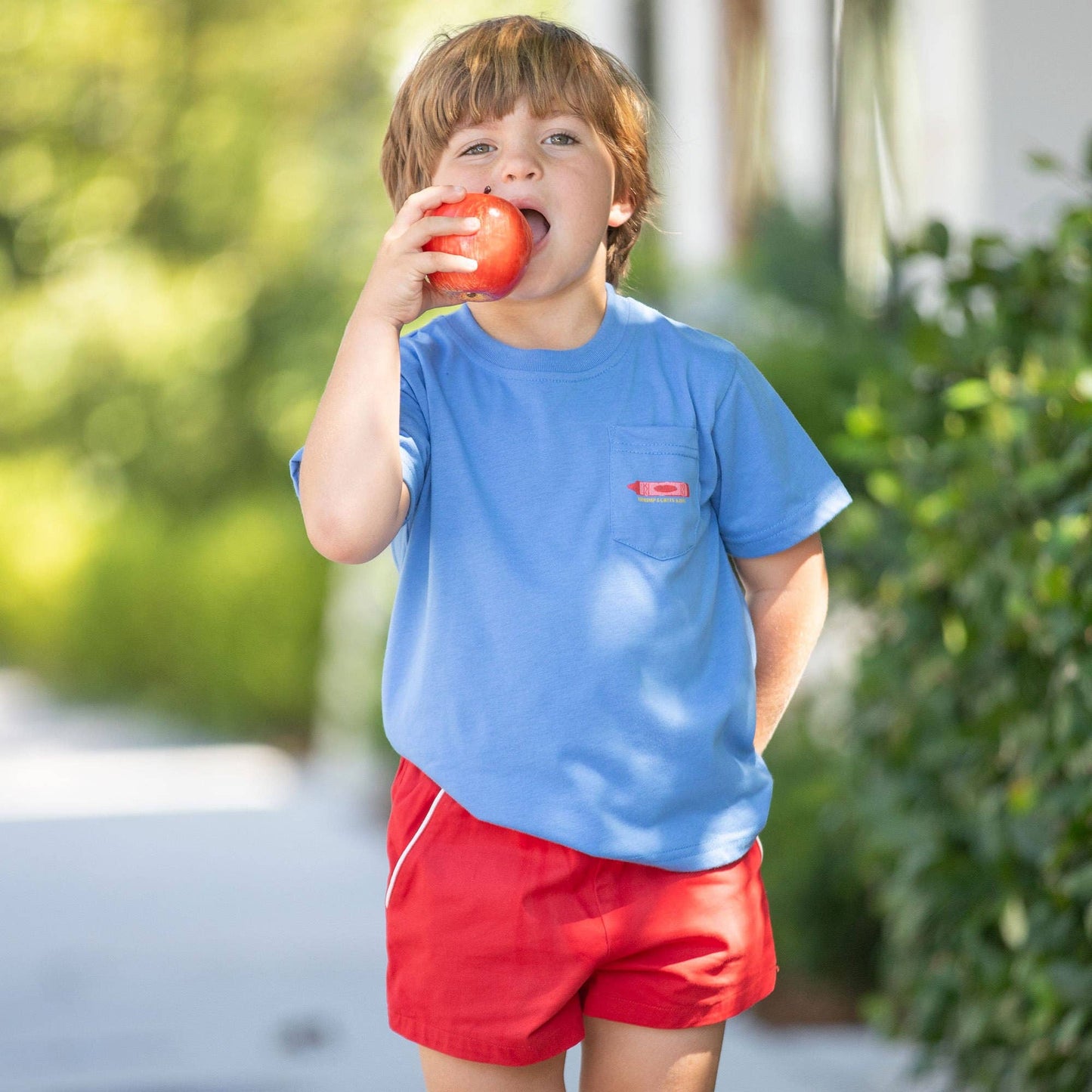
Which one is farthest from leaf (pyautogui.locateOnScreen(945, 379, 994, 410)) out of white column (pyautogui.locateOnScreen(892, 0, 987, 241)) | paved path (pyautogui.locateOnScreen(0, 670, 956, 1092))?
white column (pyautogui.locateOnScreen(892, 0, 987, 241))

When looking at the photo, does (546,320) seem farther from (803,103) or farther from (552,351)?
(803,103)

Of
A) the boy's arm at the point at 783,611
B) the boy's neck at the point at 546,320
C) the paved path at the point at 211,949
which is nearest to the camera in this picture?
the boy's neck at the point at 546,320

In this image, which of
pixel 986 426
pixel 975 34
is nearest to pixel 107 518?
pixel 975 34

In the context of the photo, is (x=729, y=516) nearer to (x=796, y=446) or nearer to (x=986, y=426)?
(x=796, y=446)

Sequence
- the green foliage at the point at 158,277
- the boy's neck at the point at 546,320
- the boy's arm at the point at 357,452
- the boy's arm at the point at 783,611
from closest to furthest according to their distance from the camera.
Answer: the boy's arm at the point at 357,452, the boy's neck at the point at 546,320, the boy's arm at the point at 783,611, the green foliage at the point at 158,277

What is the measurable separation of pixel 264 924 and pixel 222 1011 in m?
1.08

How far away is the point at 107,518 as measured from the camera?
1374 centimetres

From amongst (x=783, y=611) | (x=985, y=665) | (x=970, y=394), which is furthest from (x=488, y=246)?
(x=985, y=665)

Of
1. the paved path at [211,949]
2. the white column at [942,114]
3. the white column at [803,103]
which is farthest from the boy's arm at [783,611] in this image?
the white column at [803,103]

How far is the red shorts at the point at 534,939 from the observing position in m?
1.98

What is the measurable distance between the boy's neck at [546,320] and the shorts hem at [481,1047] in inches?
33.1

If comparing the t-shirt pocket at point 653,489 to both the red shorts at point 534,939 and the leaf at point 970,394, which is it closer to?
the red shorts at point 534,939

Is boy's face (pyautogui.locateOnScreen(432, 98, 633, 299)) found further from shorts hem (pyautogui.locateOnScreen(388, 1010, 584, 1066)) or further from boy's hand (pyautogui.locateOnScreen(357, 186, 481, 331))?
shorts hem (pyautogui.locateOnScreen(388, 1010, 584, 1066))

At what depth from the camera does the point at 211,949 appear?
567 cm
